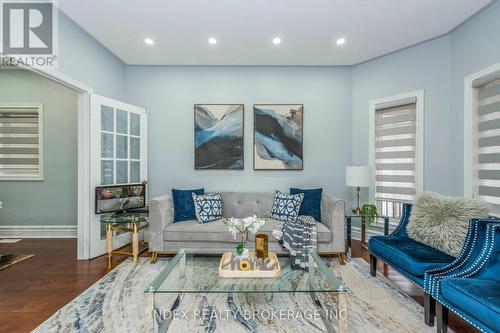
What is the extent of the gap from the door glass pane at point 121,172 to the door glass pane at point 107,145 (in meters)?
0.19

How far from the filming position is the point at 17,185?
4.31 meters

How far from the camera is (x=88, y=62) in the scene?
3.37m

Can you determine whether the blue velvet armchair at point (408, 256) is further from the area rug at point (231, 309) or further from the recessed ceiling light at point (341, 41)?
the recessed ceiling light at point (341, 41)

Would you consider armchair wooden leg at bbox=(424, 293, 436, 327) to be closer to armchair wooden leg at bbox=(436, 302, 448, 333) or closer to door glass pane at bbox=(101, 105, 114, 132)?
armchair wooden leg at bbox=(436, 302, 448, 333)

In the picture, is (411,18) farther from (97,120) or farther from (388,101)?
(97,120)

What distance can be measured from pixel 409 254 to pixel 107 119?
3.95 m

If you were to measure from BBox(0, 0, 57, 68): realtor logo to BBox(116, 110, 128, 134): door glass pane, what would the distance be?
41.1 inches

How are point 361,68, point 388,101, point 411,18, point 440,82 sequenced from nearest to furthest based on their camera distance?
point 411,18
point 440,82
point 388,101
point 361,68

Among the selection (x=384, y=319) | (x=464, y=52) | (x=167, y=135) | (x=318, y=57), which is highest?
(x=318, y=57)

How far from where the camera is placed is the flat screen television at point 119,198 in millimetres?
3375

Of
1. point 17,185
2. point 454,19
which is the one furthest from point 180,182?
point 454,19

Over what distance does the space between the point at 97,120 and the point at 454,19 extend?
4.58 metres

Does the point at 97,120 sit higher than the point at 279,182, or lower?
higher

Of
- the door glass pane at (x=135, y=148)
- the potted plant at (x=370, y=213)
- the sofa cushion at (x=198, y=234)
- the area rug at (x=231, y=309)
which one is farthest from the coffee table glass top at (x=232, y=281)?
the door glass pane at (x=135, y=148)
